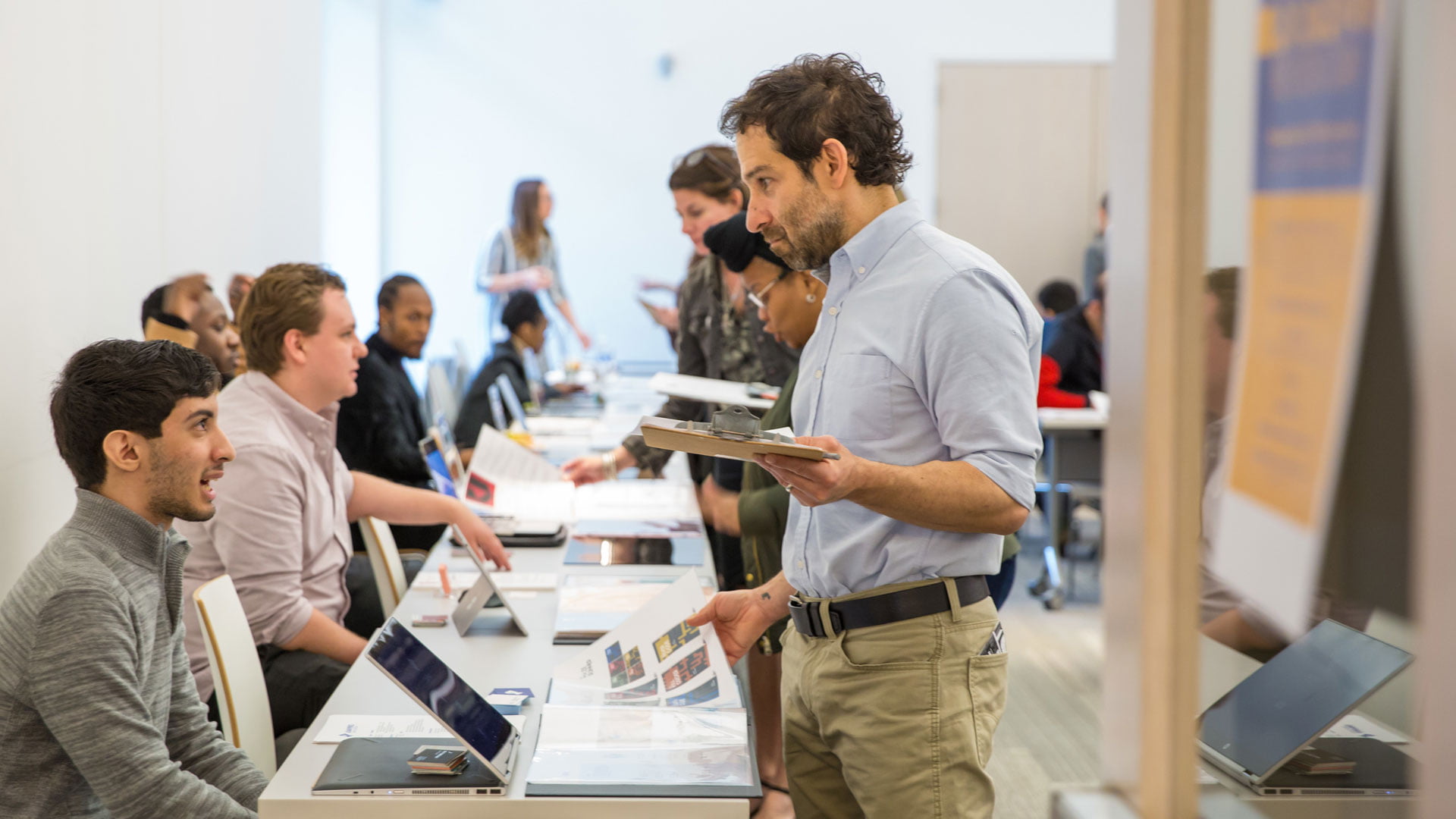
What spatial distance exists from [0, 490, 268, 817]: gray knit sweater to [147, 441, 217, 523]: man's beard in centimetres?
8

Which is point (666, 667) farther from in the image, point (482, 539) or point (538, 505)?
point (538, 505)

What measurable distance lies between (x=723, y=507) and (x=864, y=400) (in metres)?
1.13

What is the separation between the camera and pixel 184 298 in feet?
10.6

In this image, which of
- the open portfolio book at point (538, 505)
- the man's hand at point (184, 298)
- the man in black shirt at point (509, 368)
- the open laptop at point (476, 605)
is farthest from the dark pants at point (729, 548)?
the man in black shirt at point (509, 368)

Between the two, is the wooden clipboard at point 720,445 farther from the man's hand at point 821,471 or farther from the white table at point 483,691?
the white table at point 483,691

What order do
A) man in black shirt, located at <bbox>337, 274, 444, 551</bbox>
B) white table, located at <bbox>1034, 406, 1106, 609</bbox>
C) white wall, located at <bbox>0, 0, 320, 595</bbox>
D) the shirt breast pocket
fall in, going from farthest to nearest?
white table, located at <bbox>1034, 406, 1106, 609</bbox>
man in black shirt, located at <bbox>337, 274, 444, 551</bbox>
white wall, located at <bbox>0, 0, 320, 595</bbox>
the shirt breast pocket

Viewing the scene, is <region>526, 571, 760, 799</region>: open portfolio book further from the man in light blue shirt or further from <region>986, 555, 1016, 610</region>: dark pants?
<region>986, 555, 1016, 610</region>: dark pants

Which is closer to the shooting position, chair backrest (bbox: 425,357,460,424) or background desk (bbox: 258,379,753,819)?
background desk (bbox: 258,379,753,819)

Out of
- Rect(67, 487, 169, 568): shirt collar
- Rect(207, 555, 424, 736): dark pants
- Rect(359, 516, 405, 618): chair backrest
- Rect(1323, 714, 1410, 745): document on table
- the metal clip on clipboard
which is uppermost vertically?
the metal clip on clipboard

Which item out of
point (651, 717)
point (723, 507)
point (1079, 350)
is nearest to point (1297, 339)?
point (651, 717)

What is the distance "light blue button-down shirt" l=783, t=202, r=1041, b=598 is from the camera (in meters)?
1.48

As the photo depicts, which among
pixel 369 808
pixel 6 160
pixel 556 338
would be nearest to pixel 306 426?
pixel 6 160

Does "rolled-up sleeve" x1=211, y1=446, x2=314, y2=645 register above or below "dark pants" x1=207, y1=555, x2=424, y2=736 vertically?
above

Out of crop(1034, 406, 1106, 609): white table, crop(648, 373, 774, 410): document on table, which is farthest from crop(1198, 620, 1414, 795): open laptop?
crop(1034, 406, 1106, 609): white table
